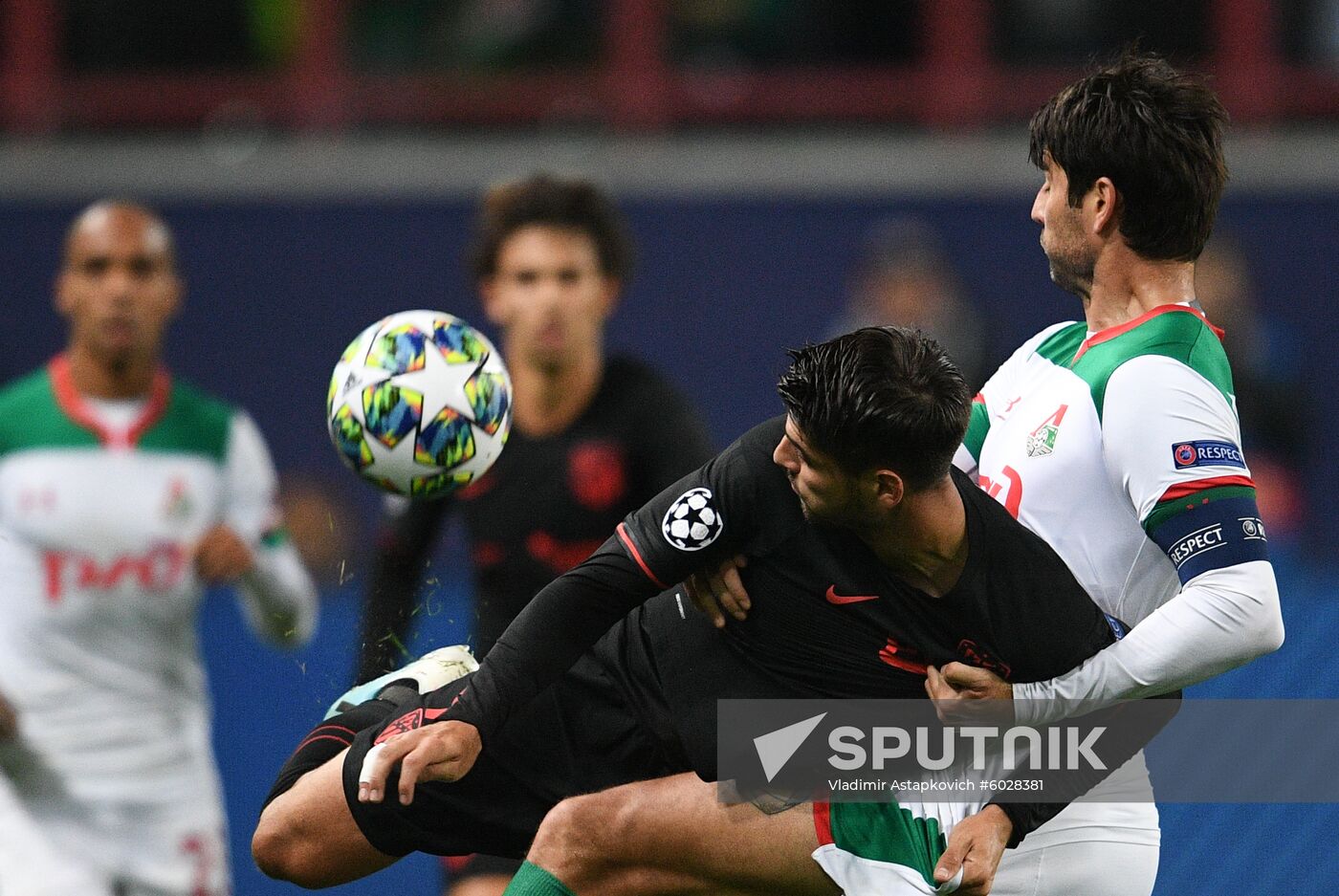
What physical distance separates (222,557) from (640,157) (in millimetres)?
6202

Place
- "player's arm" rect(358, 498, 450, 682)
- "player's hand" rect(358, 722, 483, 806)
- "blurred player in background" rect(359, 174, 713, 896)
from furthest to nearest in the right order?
"blurred player in background" rect(359, 174, 713, 896)
"player's arm" rect(358, 498, 450, 682)
"player's hand" rect(358, 722, 483, 806)

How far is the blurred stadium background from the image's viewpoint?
11172 millimetres

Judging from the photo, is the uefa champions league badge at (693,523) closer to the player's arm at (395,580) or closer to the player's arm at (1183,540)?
the player's arm at (1183,540)

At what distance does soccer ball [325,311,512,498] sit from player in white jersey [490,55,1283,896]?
80 centimetres

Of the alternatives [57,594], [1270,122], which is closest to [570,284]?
[57,594]

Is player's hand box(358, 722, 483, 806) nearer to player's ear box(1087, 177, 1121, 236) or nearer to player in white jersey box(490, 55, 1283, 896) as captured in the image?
player in white jersey box(490, 55, 1283, 896)

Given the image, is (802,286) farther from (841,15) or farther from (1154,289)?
(1154,289)

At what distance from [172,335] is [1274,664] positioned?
722cm

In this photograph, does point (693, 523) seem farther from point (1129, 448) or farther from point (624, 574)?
point (1129, 448)

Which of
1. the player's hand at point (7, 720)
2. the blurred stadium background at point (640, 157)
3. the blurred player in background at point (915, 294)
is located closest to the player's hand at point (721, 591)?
the player's hand at point (7, 720)

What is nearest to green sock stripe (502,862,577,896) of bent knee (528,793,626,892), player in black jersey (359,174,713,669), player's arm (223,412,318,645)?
bent knee (528,793,626,892)

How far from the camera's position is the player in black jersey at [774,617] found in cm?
346

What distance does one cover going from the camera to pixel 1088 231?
3.74 meters

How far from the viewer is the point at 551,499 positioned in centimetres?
513
